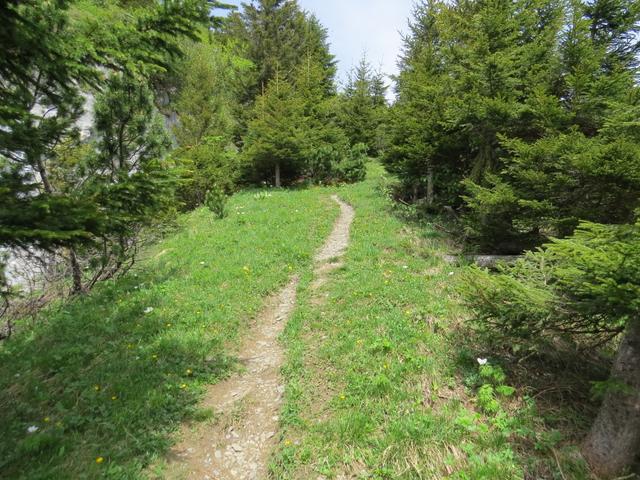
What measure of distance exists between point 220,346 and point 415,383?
3.43 metres

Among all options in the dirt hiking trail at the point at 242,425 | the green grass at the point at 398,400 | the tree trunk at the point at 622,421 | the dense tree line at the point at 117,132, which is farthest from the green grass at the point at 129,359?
the tree trunk at the point at 622,421

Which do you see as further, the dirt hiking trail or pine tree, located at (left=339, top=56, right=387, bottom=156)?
pine tree, located at (left=339, top=56, right=387, bottom=156)

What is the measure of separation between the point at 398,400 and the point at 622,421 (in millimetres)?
2262

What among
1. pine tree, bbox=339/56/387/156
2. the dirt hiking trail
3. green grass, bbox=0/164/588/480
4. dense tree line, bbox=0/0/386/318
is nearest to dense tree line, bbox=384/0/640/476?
green grass, bbox=0/164/588/480

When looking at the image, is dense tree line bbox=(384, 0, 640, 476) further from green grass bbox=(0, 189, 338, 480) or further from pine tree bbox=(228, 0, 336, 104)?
pine tree bbox=(228, 0, 336, 104)

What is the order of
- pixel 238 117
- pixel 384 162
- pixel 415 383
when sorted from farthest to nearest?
pixel 238 117, pixel 384 162, pixel 415 383

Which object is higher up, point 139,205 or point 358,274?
point 139,205

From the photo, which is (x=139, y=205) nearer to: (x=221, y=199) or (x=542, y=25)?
(x=221, y=199)

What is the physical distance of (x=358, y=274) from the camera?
27.9 feet

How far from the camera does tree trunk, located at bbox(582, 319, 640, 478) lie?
314 cm

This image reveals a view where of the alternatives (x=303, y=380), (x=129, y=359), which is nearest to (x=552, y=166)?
(x=303, y=380)

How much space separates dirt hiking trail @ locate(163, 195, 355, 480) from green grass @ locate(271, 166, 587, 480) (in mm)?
252

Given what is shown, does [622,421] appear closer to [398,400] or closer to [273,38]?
[398,400]

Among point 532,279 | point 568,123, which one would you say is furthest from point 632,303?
Result: point 568,123
